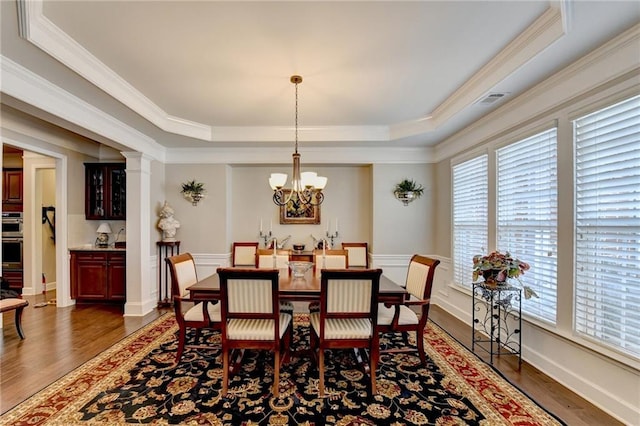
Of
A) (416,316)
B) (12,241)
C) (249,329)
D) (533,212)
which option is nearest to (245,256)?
(249,329)

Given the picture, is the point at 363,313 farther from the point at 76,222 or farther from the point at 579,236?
the point at 76,222

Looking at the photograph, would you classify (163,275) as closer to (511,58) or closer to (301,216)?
(301,216)

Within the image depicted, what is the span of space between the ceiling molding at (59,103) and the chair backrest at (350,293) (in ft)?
9.40

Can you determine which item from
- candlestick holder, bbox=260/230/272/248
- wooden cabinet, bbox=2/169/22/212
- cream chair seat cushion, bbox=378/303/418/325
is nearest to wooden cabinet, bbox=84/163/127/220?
wooden cabinet, bbox=2/169/22/212

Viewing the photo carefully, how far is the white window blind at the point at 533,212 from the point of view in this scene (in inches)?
102

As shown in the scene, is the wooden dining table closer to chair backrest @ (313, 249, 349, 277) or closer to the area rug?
the area rug

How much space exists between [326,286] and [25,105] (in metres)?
3.00

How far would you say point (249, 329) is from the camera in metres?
2.32

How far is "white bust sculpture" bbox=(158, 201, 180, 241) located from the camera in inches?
182

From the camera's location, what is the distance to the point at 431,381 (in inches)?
97.0

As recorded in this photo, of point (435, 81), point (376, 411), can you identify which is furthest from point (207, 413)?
point (435, 81)

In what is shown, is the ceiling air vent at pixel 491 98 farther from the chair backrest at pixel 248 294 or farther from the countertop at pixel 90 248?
the countertop at pixel 90 248

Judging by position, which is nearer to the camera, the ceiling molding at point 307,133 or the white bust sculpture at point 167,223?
the ceiling molding at point 307,133

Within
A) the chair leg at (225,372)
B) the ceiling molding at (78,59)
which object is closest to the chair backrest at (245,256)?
the ceiling molding at (78,59)
